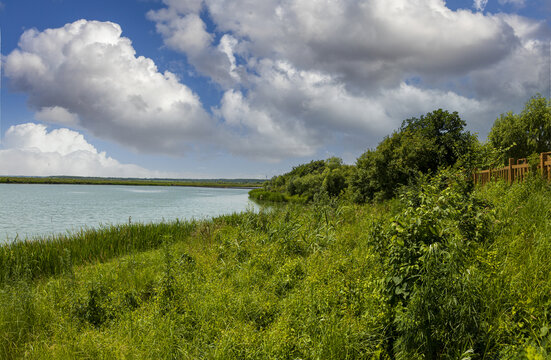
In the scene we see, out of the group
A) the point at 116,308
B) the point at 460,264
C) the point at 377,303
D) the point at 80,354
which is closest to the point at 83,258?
the point at 116,308

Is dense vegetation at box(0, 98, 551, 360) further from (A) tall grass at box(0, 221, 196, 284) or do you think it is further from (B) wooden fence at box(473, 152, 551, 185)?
(A) tall grass at box(0, 221, 196, 284)

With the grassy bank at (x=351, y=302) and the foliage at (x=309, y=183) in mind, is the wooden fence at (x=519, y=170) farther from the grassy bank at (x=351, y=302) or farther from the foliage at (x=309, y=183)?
the foliage at (x=309, y=183)

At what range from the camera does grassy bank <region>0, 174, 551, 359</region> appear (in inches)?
130

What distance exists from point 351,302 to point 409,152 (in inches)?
1033

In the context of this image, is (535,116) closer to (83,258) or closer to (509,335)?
(509,335)

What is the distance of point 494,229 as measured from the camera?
5.36 metres

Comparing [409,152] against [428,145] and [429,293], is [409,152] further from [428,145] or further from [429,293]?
[429,293]

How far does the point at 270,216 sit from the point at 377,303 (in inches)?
351

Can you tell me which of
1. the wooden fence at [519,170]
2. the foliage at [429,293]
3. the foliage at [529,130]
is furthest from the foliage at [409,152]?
the foliage at [429,293]

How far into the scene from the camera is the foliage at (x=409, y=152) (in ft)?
89.5

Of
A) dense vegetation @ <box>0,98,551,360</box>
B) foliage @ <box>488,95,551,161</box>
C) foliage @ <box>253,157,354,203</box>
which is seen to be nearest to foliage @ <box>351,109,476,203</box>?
foliage @ <box>253,157,354,203</box>

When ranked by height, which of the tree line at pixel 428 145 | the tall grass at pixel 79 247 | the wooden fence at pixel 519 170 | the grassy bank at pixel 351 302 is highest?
the tree line at pixel 428 145

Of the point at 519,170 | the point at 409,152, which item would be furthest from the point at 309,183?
the point at 519,170

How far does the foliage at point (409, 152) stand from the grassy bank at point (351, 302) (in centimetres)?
2121
